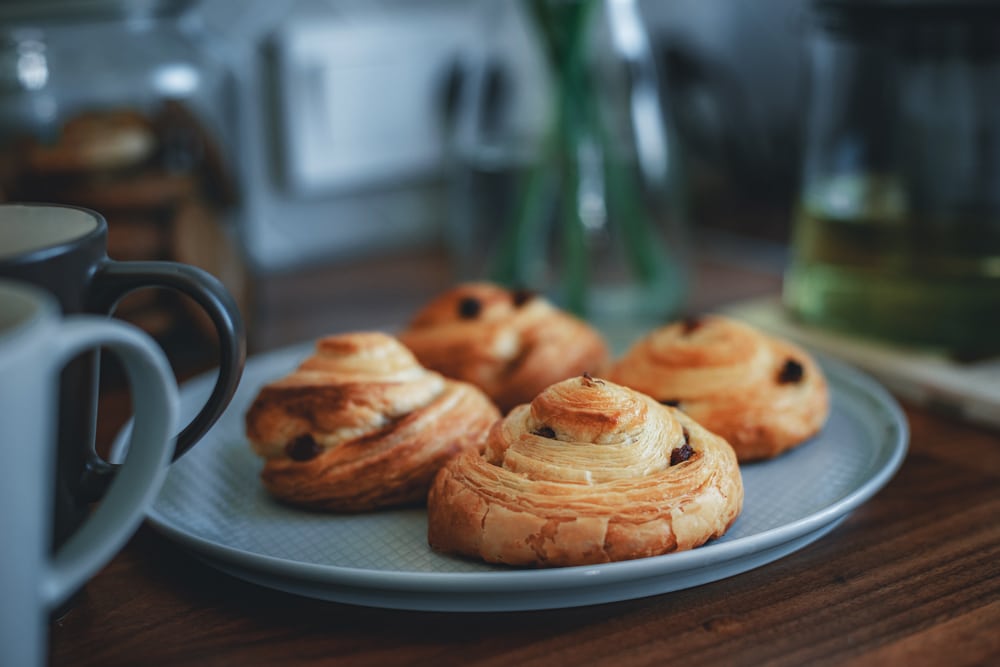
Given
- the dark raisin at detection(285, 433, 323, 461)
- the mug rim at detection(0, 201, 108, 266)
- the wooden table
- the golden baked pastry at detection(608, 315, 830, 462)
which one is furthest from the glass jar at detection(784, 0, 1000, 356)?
the mug rim at detection(0, 201, 108, 266)

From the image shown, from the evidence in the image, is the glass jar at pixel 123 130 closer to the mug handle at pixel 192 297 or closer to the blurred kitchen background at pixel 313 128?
the blurred kitchen background at pixel 313 128

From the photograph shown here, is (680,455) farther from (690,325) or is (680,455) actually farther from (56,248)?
(56,248)

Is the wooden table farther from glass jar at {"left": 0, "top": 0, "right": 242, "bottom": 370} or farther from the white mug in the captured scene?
glass jar at {"left": 0, "top": 0, "right": 242, "bottom": 370}

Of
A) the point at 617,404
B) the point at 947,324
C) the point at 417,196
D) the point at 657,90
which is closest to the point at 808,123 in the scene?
the point at 657,90

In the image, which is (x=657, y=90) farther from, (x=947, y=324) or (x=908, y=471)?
(x=908, y=471)

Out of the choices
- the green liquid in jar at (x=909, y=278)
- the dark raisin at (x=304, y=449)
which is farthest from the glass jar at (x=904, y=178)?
the dark raisin at (x=304, y=449)

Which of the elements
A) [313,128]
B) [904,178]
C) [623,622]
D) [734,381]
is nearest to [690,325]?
[734,381]
